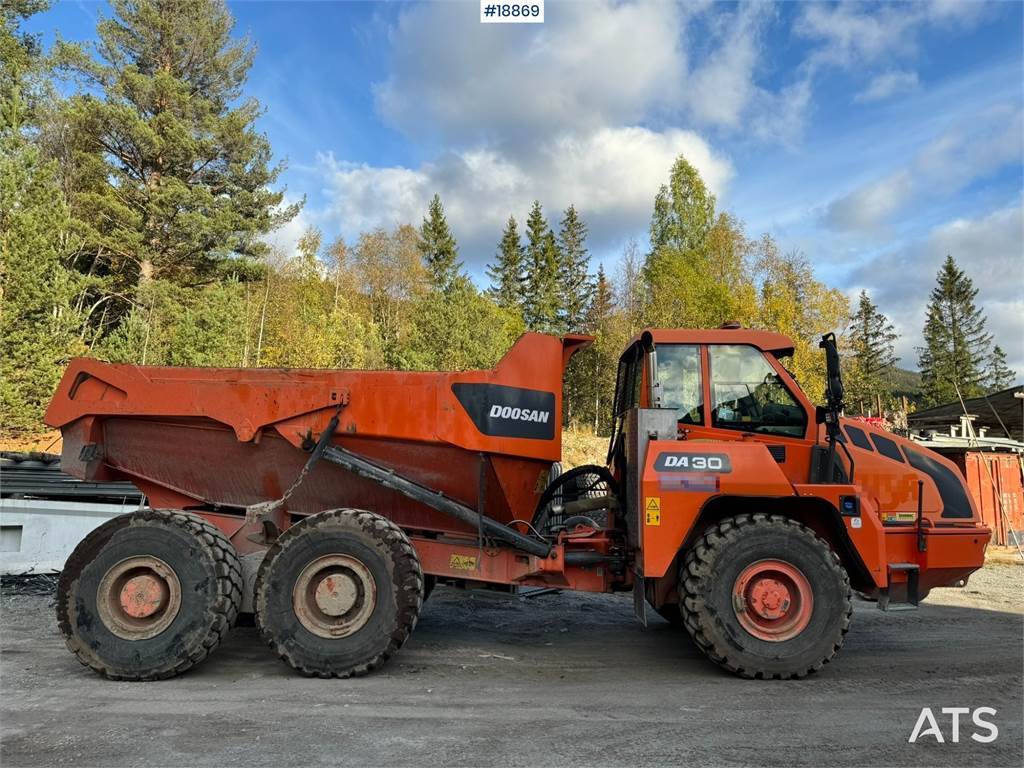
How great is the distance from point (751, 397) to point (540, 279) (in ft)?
143

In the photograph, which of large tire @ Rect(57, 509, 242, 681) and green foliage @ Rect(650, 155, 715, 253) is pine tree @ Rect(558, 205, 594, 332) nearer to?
green foliage @ Rect(650, 155, 715, 253)

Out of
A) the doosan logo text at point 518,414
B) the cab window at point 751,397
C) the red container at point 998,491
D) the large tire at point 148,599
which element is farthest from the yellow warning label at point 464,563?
the red container at point 998,491

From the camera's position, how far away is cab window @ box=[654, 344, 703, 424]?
5.45m

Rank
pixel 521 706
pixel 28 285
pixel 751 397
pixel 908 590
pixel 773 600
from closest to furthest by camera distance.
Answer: pixel 521 706, pixel 773 600, pixel 908 590, pixel 751 397, pixel 28 285

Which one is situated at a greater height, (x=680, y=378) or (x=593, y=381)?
(x=593, y=381)

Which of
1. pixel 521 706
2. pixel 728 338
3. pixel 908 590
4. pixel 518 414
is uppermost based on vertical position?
pixel 728 338

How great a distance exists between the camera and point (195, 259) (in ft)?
74.6

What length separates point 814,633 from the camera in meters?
4.68

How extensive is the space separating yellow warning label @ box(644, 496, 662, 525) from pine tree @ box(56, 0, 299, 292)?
20785 mm

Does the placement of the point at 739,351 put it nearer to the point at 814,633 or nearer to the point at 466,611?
the point at 814,633

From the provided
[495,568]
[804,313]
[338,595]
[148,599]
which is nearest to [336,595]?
[338,595]

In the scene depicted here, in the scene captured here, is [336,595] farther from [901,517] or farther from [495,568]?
[901,517]

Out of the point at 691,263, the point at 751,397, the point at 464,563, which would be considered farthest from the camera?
the point at 691,263

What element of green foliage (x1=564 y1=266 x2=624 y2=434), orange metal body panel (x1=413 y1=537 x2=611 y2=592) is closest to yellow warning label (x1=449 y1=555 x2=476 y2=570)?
orange metal body panel (x1=413 y1=537 x2=611 y2=592)
